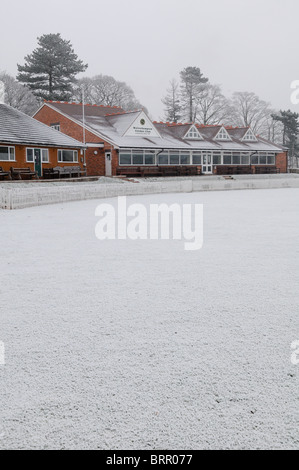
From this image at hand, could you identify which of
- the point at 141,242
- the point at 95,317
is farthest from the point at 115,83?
the point at 95,317

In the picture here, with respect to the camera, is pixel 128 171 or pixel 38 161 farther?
pixel 128 171

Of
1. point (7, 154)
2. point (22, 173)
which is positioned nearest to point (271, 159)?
point (22, 173)

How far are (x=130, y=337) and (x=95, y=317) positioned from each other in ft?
2.40

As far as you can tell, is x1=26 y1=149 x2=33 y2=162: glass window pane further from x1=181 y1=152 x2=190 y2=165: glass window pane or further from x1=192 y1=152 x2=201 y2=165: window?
x1=192 y1=152 x2=201 y2=165: window

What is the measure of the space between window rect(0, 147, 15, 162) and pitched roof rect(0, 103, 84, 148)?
101cm

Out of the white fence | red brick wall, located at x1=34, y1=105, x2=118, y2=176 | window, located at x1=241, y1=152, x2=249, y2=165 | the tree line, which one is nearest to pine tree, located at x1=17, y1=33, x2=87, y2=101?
the tree line

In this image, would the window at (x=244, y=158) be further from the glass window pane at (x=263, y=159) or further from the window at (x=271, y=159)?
the window at (x=271, y=159)

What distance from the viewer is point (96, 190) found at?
24906 millimetres

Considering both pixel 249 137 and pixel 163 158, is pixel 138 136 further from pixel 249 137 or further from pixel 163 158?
pixel 249 137

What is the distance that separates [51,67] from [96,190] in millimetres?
39287

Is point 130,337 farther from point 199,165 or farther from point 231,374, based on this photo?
point 199,165

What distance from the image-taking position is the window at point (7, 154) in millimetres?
32906

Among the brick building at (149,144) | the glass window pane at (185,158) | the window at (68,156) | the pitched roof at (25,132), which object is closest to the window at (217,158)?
the brick building at (149,144)

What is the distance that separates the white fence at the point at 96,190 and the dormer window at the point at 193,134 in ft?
51.2
